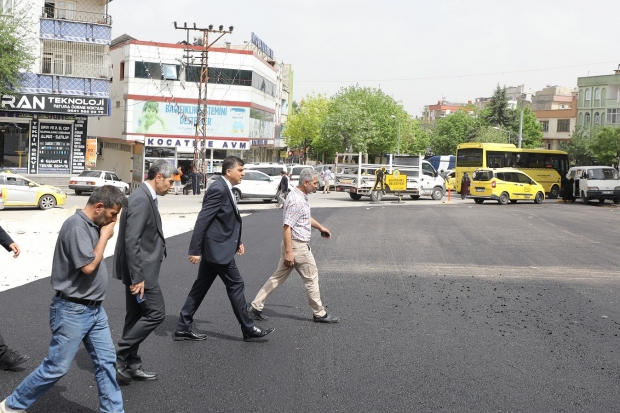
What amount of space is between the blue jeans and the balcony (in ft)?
121

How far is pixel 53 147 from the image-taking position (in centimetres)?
3978

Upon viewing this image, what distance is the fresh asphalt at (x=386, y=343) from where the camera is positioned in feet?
18.9

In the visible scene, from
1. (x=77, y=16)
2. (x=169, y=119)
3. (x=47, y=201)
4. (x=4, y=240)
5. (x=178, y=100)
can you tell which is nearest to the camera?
(x=4, y=240)

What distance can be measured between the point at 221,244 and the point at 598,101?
3480 inches

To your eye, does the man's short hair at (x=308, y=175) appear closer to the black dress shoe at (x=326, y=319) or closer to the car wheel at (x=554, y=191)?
the black dress shoe at (x=326, y=319)

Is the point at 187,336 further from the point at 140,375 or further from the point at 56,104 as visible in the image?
the point at 56,104

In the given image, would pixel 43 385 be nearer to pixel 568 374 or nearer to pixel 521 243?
pixel 568 374

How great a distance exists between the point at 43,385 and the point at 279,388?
73.8 inches

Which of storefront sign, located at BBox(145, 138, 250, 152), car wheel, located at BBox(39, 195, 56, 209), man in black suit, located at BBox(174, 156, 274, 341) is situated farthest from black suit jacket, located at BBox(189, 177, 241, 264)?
storefront sign, located at BBox(145, 138, 250, 152)

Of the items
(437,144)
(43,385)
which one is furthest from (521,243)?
(437,144)

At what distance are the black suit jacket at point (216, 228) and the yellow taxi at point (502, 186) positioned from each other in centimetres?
3300

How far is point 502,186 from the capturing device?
39.2 m

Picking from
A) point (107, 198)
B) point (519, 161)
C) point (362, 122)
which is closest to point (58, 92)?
point (519, 161)

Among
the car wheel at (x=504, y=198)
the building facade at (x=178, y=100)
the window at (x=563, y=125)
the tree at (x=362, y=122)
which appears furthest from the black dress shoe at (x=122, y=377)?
the window at (x=563, y=125)
